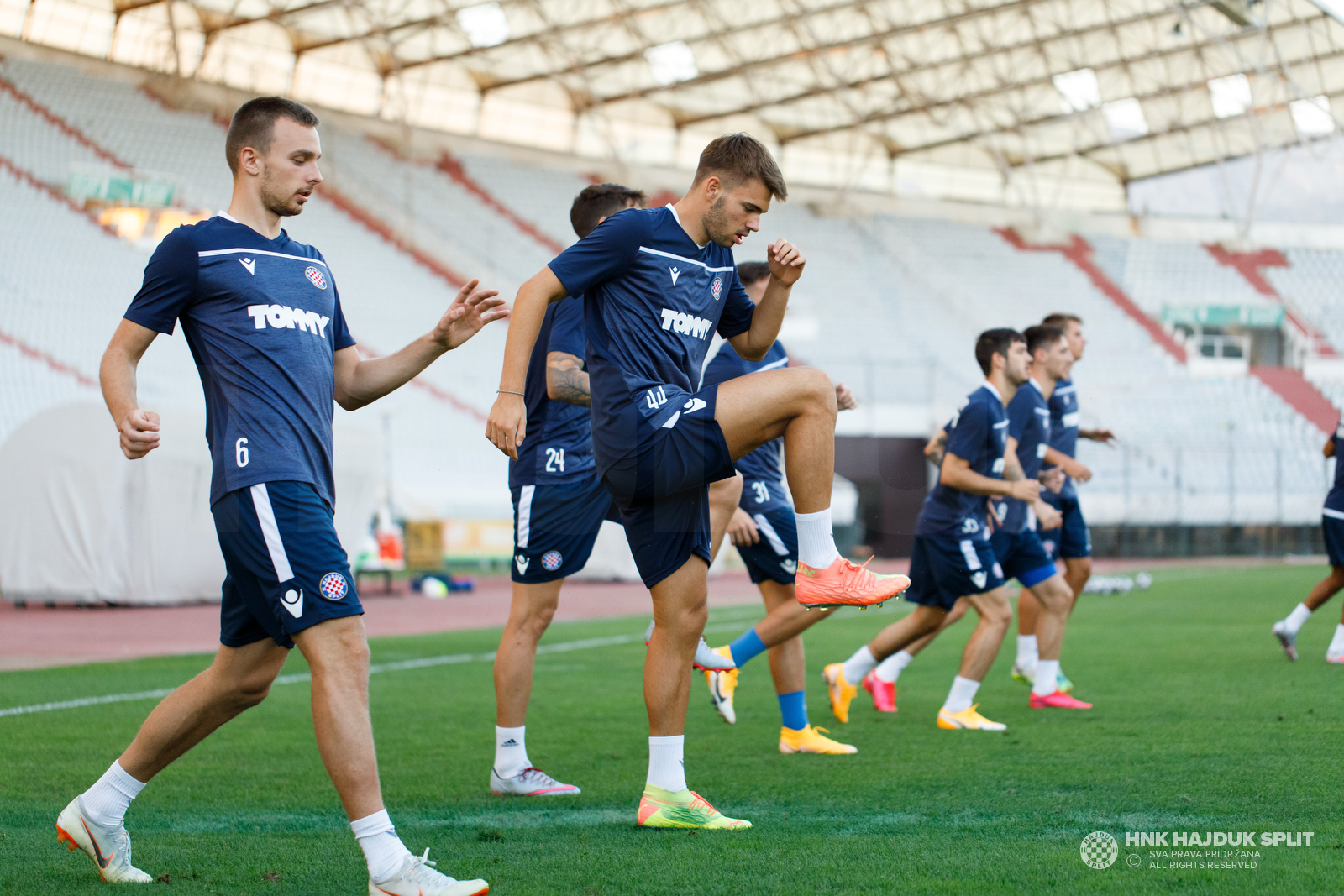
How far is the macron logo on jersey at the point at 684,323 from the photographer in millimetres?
3865

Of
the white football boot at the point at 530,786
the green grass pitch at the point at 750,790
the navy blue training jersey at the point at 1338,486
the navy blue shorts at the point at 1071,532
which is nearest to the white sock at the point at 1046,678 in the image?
the green grass pitch at the point at 750,790

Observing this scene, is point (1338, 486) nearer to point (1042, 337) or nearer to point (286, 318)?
point (1042, 337)

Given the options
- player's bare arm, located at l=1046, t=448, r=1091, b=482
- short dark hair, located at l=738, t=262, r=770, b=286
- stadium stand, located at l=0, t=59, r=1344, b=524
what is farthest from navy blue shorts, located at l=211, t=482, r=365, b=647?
stadium stand, located at l=0, t=59, r=1344, b=524

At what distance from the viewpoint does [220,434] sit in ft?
10.4

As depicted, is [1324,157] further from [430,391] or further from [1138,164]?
[430,391]

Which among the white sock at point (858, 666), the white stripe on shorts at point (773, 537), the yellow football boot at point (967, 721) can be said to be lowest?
the yellow football boot at point (967, 721)

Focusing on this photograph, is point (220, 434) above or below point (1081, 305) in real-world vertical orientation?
below

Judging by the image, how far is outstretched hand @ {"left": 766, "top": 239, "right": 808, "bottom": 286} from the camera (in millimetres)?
3902

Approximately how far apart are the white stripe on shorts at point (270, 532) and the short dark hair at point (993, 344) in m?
4.48

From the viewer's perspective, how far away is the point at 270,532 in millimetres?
3064

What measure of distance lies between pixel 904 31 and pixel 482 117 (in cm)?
1293

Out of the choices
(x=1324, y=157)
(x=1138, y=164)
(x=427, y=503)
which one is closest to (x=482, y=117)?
(x=427, y=503)

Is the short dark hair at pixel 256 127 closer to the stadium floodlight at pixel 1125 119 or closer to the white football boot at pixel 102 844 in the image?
the white football boot at pixel 102 844

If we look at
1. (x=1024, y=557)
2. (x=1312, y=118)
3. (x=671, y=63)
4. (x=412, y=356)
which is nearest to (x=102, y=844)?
(x=412, y=356)
